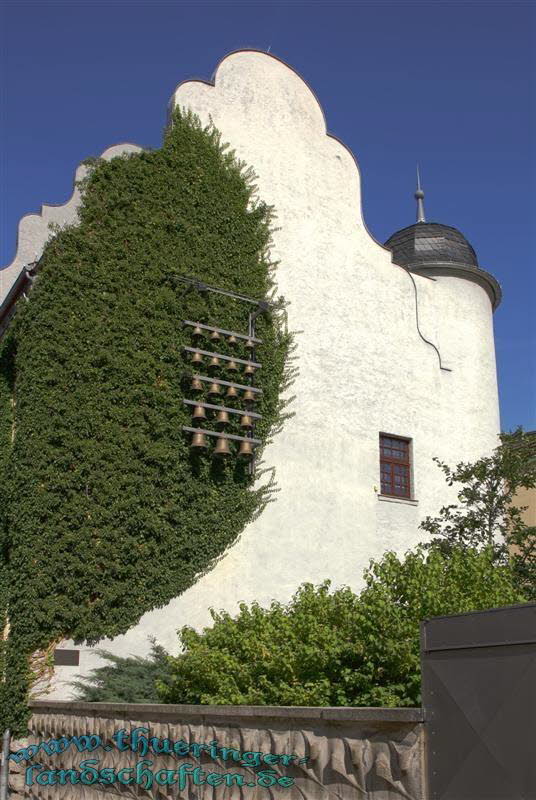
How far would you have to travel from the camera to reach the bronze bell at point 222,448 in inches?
597

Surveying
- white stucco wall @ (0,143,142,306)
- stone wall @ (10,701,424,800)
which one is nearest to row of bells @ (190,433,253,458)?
stone wall @ (10,701,424,800)

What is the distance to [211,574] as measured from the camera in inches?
596

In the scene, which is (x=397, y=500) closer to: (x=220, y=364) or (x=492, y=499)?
(x=492, y=499)

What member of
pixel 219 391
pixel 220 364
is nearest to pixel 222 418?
pixel 219 391

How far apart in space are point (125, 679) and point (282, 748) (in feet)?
19.5

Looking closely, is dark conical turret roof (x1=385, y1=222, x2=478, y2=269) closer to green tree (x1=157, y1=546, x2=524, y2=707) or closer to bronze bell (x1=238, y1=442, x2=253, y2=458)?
bronze bell (x1=238, y1=442, x2=253, y2=458)

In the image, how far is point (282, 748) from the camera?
22.8 feet

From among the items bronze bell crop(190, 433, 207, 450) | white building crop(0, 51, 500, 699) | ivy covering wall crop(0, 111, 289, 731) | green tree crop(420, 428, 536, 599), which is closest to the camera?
ivy covering wall crop(0, 111, 289, 731)

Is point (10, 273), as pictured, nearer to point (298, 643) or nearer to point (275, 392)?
point (275, 392)

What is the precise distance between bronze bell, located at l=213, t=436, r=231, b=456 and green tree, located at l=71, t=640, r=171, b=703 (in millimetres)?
3523

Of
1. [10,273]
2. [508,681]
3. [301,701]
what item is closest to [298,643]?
[301,701]

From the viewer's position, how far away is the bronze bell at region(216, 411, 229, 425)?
15.5 meters

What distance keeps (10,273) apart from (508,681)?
19.9 m

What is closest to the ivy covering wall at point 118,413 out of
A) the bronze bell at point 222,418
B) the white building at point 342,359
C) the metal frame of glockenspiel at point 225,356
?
the metal frame of glockenspiel at point 225,356
